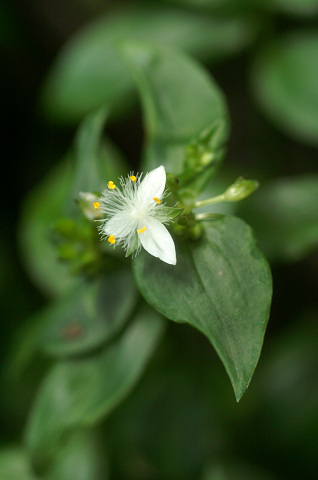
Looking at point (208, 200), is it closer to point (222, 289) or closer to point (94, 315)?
point (222, 289)

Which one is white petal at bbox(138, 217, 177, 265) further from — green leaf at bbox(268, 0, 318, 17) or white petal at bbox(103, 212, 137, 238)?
green leaf at bbox(268, 0, 318, 17)

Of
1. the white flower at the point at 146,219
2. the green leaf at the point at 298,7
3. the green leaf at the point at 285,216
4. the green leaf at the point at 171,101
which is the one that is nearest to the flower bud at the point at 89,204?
the white flower at the point at 146,219

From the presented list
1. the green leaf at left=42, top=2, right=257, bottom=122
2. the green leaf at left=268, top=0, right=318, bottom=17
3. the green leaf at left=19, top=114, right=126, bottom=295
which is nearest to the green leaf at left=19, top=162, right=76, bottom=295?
the green leaf at left=19, top=114, right=126, bottom=295

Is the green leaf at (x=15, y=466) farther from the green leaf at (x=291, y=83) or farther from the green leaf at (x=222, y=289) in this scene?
the green leaf at (x=291, y=83)

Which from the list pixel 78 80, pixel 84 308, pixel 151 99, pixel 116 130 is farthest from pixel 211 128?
pixel 116 130

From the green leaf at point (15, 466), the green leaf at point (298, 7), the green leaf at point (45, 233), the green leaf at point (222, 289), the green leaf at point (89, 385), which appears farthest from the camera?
the green leaf at point (298, 7)

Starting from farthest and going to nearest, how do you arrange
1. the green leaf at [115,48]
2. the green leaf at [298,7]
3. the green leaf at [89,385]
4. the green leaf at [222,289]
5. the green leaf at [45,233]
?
the green leaf at [115,48] → the green leaf at [298,7] → the green leaf at [45,233] → the green leaf at [89,385] → the green leaf at [222,289]

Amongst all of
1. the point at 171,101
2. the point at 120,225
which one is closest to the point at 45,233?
the point at 171,101
